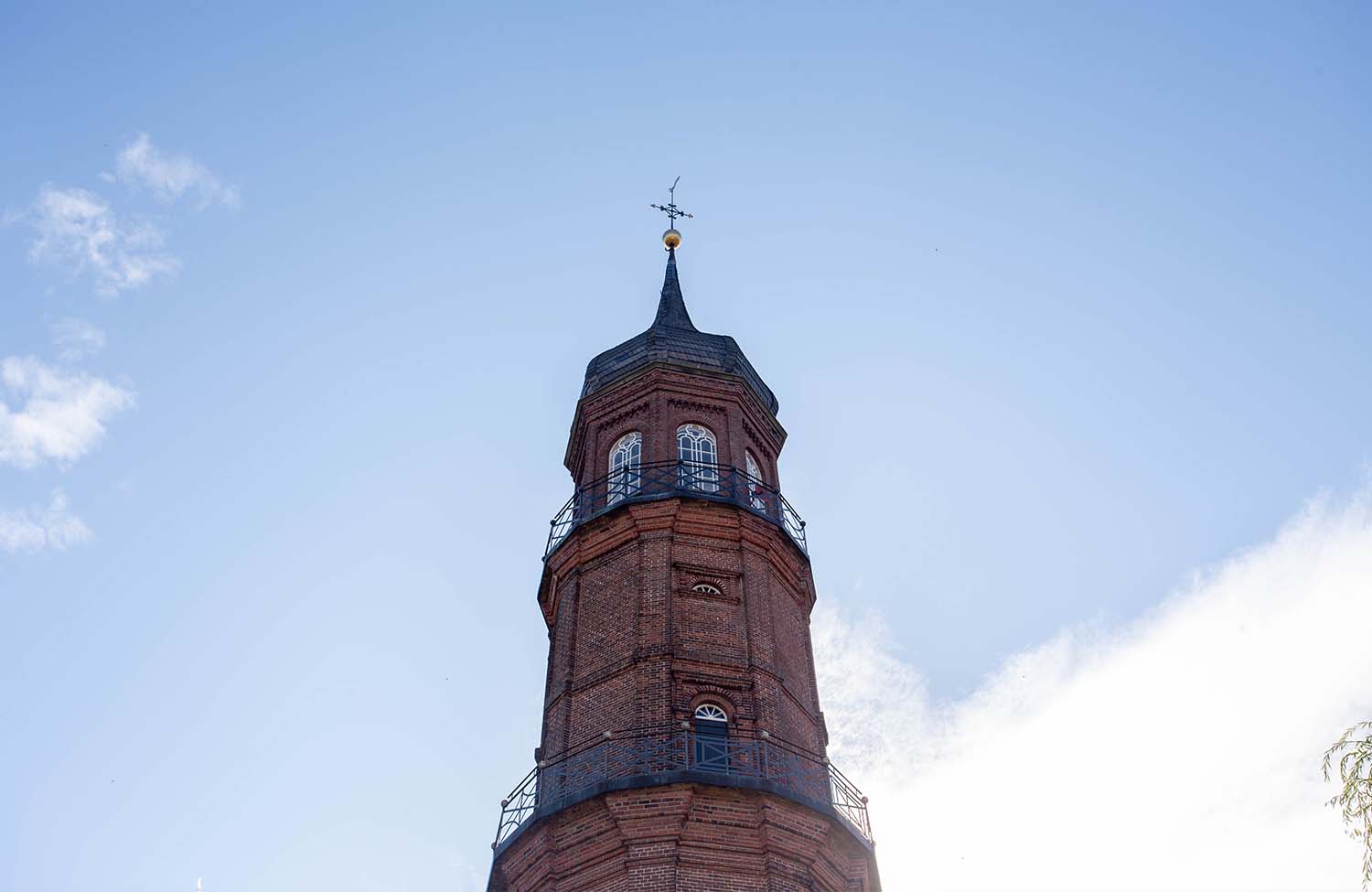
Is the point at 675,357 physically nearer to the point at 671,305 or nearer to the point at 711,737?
the point at 671,305

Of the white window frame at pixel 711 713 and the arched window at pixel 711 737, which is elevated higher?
the white window frame at pixel 711 713

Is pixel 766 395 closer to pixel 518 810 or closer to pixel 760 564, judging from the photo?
pixel 760 564

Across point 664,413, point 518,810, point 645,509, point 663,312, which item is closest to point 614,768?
point 518,810

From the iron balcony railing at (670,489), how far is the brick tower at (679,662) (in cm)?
5

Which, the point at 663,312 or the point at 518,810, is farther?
the point at 663,312

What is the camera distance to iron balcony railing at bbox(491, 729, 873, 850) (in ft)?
66.3

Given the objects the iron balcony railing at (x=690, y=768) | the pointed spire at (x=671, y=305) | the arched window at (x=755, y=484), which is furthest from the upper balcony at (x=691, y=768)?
the pointed spire at (x=671, y=305)

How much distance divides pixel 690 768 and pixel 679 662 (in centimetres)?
224

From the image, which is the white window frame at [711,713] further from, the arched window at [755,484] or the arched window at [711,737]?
the arched window at [755,484]

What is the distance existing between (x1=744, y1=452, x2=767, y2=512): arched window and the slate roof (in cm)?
175

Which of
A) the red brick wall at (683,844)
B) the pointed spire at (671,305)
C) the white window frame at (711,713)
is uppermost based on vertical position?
the pointed spire at (671,305)

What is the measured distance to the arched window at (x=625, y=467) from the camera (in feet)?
84.8

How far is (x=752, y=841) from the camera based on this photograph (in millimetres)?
19438

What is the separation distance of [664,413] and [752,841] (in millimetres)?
10266
